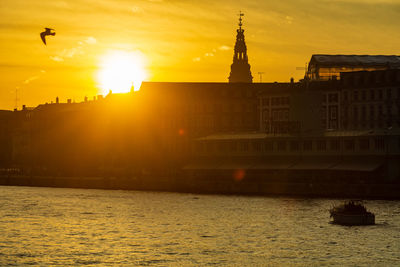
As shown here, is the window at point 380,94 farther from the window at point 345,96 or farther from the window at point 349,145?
the window at point 349,145

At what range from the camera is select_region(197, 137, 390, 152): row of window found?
134 metres

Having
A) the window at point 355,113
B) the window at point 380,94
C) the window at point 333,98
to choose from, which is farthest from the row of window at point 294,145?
the window at point 333,98

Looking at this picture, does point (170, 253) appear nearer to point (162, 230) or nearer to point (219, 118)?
point (162, 230)

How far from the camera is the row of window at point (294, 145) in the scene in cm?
13438

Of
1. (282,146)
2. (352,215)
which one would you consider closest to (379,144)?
(282,146)

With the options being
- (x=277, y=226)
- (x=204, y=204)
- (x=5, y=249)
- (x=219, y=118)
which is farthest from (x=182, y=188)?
Result: (x=5, y=249)

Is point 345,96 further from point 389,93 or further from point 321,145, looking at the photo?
point 321,145

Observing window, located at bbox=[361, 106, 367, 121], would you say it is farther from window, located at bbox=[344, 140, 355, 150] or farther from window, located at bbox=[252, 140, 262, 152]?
window, located at bbox=[344, 140, 355, 150]

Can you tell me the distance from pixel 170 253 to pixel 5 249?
46.4ft

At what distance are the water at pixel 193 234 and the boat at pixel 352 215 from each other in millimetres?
1296

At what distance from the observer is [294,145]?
14512cm

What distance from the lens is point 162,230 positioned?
300 ft

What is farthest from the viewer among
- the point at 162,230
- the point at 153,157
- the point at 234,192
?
the point at 153,157

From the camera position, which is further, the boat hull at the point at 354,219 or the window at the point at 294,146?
the window at the point at 294,146
